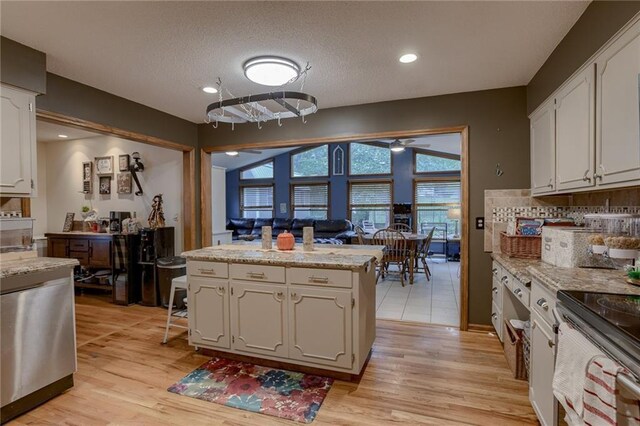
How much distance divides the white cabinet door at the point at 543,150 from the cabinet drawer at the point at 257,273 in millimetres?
2232

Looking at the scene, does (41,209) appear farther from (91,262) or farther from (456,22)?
(456,22)

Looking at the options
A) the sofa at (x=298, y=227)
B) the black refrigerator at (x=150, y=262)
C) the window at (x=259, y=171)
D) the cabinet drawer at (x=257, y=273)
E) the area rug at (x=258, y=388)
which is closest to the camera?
the area rug at (x=258, y=388)

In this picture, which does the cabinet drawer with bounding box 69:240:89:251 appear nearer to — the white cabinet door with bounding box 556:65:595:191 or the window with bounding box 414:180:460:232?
the white cabinet door with bounding box 556:65:595:191

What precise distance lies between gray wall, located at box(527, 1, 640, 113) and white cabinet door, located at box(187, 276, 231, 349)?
288 cm

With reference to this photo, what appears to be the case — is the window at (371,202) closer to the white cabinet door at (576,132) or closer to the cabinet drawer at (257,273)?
the white cabinet door at (576,132)

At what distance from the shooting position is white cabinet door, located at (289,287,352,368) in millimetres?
2230

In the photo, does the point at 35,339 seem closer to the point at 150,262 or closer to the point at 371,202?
the point at 150,262

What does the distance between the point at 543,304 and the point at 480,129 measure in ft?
6.82

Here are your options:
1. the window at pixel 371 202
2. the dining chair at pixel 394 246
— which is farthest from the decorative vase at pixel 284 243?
the window at pixel 371 202

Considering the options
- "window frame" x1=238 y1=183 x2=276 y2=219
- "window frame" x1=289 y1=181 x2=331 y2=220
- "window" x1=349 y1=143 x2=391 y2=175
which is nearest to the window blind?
"window" x1=349 y1=143 x2=391 y2=175

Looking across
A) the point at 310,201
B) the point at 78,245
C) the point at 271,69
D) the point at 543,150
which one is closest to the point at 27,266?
the point at 271,69

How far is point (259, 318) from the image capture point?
2.46 m

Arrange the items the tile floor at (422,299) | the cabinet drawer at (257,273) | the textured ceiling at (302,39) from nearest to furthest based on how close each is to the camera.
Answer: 1. the textured ceiling at (302,39)
2. the cabinet drawer at (257,273)
3. the tile floor at (422,299)

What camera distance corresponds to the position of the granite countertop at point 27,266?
1895 mm
